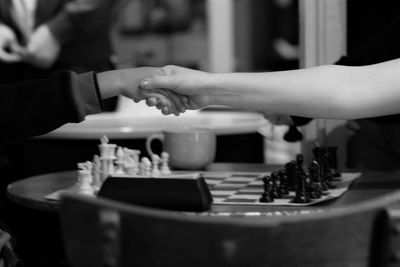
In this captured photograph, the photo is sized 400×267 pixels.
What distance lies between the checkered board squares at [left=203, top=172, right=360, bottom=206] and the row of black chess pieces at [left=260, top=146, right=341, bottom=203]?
0.04 ft

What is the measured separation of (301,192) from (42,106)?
55 centimetres

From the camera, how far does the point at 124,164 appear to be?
73.2 inches

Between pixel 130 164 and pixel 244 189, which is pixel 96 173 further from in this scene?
pixel 244 189

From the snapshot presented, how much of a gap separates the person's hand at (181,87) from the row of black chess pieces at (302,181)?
0.23m

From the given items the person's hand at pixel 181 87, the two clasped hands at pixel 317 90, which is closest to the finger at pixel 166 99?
the person's hand at pixel 181 87

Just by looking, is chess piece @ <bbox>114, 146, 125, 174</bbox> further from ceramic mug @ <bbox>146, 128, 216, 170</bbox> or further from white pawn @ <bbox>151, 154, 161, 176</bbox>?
ceramic mug @ <bbox>146, 128, 216, 170</bbox>

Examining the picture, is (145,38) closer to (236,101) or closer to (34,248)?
(34,248)

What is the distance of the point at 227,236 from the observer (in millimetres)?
1073

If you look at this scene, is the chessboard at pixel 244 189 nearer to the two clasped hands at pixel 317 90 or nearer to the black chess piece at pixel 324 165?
the black chess piece at pixel 324 165

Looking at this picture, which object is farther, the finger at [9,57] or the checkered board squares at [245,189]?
the finger at [9,57]

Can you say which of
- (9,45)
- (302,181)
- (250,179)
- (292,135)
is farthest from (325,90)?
(9,45)

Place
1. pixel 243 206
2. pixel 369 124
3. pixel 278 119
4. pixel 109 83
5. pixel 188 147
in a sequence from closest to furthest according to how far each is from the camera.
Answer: pixel 243 206 < pixel 109 83 < pixel 188 147 < pixel 278 119 < pixel 369 124

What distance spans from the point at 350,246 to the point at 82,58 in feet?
10.2

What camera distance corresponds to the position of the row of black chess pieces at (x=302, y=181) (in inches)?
65.5
